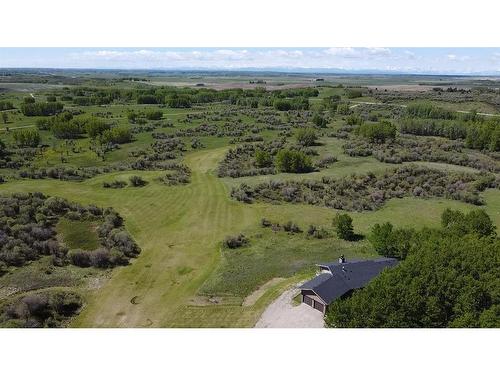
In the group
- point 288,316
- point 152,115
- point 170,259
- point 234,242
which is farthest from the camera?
point 152,115

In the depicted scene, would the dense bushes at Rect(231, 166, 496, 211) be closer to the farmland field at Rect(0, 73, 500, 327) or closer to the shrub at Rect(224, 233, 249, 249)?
the farmland field at Rect(0, 73, 500, 327)

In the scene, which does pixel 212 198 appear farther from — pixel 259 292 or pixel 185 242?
pixel 259 292

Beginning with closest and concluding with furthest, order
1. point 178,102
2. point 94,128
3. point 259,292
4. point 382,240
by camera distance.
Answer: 1. point 259,292
2. point 382,240
3. point 94,128
4. point 178,102

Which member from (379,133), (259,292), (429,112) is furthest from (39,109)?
(429,112)

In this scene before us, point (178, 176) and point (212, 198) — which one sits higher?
point (178, 176)

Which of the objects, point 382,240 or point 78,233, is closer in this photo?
point 382,240

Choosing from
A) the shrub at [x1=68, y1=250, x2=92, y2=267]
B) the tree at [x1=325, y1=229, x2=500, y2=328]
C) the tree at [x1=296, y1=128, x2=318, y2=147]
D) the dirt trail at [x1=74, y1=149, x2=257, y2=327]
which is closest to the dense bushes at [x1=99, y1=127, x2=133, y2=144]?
the dirt trail at [x1=74, y1=149, x2=257, y2=327]

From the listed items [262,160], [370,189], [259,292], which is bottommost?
[259,292]
